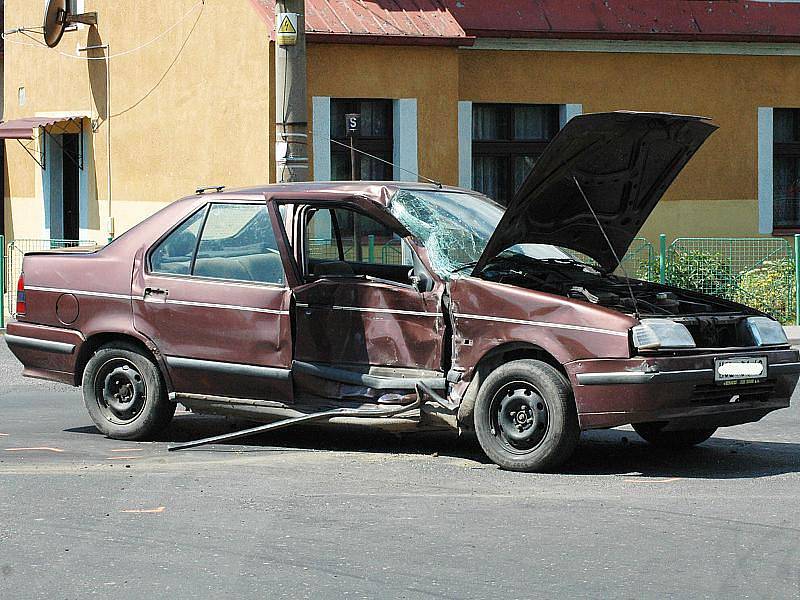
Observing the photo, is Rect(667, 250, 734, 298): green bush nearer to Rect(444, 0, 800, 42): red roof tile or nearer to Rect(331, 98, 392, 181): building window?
Rect(444, 0, 800, 42): red roof tile

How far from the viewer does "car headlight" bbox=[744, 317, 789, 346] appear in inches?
342

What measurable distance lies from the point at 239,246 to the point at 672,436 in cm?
310

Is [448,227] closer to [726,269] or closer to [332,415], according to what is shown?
[332,415]

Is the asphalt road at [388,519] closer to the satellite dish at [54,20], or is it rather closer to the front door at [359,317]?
the front door at [359,317]

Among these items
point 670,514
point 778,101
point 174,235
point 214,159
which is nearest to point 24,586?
point 670,514

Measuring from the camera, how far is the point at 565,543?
6586 mm

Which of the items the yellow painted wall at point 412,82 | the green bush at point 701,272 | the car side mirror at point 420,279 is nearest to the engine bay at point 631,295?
the car side mirror at point 420,279

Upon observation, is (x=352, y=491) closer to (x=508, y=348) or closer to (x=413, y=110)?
(x=508, y=348)

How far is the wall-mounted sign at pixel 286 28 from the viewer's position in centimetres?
1289

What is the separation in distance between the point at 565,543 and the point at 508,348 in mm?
2080

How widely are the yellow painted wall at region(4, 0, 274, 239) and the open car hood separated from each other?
34.3 feet

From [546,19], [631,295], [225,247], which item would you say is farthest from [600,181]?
[546,19]

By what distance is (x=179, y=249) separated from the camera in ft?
31.7

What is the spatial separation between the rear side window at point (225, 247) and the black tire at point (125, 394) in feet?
2.15
